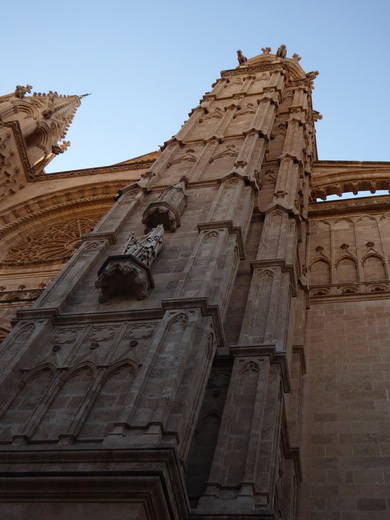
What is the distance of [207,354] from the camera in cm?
758

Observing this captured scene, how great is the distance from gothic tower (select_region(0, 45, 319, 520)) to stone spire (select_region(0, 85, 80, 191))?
1043 cm

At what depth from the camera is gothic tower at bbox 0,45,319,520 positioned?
5758mm

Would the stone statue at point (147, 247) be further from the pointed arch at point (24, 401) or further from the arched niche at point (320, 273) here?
the arched niche at point (320, 273)

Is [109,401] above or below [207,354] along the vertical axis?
below

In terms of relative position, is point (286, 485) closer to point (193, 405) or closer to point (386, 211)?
point (193, 405)

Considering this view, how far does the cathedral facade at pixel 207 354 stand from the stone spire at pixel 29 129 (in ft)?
23.8

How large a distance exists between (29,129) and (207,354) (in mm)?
19688

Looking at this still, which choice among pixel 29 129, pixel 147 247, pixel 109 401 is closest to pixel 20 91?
pixel 29 129

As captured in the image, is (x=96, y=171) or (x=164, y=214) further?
(x=96, y=171)

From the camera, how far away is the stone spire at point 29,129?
22.2 metres

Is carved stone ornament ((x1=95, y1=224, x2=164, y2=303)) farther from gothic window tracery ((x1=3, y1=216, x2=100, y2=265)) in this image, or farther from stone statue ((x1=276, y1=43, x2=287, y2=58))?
stone statue ((x1=276, y1=43, x2=287, y2=58))

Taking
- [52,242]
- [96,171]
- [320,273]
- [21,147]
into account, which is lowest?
[320,273]

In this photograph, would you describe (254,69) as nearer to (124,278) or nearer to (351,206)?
(351,206)

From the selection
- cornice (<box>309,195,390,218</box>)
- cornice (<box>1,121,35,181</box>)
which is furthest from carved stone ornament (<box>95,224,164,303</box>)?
cornice (<box>1,121,35,181</box>)
